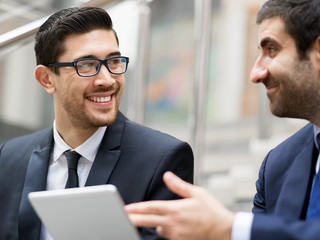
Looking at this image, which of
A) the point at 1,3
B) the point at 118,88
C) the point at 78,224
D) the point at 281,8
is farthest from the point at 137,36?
the point at 78,224

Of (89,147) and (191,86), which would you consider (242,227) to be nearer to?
(89,147)

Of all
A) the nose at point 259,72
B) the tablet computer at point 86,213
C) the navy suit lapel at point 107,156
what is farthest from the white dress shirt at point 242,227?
the navy suit lapel at point 107,156

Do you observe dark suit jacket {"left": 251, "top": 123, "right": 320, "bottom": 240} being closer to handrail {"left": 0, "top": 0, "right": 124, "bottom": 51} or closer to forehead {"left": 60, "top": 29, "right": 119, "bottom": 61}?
forehead {"left": 60, "top": 29, "right": 119, "bottom": 61}

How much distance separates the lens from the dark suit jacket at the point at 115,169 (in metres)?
1.97

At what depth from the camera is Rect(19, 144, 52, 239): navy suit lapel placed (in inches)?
80.0

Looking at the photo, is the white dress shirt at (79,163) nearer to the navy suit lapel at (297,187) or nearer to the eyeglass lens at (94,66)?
the eyeglass lens at (94,66)

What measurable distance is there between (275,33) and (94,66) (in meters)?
0.67

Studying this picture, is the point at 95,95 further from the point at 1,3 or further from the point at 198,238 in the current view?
the point at 1,3

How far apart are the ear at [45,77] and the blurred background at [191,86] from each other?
70 cm

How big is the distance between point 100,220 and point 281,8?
0.80 m

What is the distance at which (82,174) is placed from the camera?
2102 millimetres

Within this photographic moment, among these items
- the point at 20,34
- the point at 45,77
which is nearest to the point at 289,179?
the point at 45,77

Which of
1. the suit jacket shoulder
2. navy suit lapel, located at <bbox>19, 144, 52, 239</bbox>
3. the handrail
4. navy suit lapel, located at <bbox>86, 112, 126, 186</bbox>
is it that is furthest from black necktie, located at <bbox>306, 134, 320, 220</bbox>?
the handrail

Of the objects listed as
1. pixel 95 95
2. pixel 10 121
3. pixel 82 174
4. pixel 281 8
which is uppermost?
pixel 281 8
